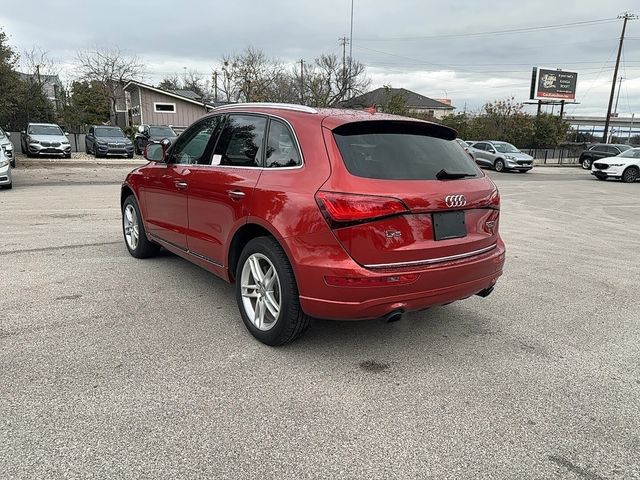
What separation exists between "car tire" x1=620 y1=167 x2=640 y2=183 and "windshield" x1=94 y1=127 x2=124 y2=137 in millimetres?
24477

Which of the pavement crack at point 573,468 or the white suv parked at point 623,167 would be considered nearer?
the pavement crack at point 573,468

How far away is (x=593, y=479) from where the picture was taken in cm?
237

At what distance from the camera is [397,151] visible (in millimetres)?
3463

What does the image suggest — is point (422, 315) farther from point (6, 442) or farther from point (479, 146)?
point (479, 146)

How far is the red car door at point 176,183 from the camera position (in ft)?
15.0

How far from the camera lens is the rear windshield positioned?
3283 mm

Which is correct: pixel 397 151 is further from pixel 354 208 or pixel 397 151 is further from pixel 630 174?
pixel 630 174

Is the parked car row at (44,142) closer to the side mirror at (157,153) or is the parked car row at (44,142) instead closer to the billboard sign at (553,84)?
the side mirror at (157,153)

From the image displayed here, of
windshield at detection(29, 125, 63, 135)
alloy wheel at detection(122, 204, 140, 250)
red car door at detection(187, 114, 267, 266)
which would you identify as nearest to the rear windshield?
red car door at detection(187, 114, 267, 266)

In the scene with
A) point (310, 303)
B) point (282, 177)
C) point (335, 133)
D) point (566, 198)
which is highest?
point (335, 133)

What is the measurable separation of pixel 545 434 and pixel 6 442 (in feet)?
9.19

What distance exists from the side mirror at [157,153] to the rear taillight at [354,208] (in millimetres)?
2671

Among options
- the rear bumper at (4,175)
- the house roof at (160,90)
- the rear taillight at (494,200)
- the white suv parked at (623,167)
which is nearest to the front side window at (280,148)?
the rear taillight at (494,200)

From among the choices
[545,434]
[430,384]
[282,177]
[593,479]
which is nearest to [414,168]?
[282,177]
